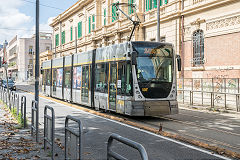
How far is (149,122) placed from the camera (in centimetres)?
1186

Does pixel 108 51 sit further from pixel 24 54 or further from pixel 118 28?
pixel 24 54

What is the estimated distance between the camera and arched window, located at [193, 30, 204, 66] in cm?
2072

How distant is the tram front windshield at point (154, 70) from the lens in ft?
39.3

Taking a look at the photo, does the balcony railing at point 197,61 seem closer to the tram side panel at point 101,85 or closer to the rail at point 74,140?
the tram side panel at point 101,85

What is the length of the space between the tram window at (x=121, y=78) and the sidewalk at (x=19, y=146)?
4.26 metres

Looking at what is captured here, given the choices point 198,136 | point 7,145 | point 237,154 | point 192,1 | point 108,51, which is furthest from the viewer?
point 192,1

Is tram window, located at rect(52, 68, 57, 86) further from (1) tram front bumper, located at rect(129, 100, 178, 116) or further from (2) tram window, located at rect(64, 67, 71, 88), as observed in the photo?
(1) tram front bumper, located at rect(129, 100, 178, 116)

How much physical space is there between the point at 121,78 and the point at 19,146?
5.98 m

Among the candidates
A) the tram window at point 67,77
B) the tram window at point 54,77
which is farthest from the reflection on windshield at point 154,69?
the tram window at point 54,77

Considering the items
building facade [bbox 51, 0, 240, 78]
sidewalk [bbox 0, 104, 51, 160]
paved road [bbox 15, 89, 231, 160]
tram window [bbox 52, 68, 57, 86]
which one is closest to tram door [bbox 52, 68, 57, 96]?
tram window [bbox 52, 68, 57, 86]

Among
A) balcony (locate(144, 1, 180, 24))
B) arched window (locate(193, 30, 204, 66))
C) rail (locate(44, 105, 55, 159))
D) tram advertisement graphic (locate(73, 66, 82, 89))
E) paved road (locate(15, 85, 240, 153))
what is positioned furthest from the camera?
balcony (locate(144, 1, 180, 24))

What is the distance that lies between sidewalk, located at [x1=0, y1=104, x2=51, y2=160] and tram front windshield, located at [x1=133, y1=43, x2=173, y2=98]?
186 inches

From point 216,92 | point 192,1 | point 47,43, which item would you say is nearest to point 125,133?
point 216,92

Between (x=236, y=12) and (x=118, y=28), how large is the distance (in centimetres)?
1455
